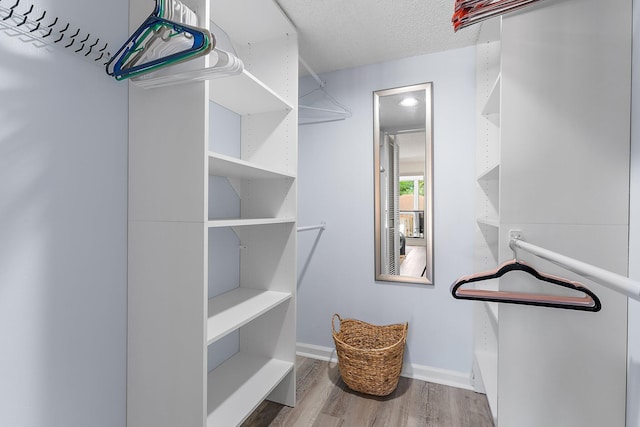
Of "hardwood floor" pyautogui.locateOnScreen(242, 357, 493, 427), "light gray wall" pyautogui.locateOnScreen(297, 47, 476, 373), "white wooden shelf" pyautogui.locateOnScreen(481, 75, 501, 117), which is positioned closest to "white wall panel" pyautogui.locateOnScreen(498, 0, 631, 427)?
"white wooden shelf" pyautogui.locateOnScreen(481, 75, 501, 117)

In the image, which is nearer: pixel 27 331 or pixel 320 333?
pixel 27 331

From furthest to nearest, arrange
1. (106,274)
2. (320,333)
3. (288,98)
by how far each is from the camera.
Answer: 1. (320,333)
2. (288,98)
3. (106,274)

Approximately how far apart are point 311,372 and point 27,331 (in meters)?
1.72

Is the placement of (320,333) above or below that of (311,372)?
above

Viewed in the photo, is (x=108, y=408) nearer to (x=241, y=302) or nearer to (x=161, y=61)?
(x=241, y=302)

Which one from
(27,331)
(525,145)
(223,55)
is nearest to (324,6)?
(223,55)

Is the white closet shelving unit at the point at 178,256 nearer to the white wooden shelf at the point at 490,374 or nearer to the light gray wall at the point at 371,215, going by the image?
the light gray wall at the point at 371,215

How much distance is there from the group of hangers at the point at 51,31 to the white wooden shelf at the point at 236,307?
109cm

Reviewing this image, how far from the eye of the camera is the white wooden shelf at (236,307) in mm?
1235

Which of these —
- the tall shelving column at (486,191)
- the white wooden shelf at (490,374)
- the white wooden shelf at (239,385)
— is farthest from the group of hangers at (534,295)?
the white wooden shelf at (239,385)

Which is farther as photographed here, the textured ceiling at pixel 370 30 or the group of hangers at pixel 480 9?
the textured ceiling at pixel 370 30

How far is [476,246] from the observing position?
2.02 metres

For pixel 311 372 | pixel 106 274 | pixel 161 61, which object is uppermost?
pixel 161 61

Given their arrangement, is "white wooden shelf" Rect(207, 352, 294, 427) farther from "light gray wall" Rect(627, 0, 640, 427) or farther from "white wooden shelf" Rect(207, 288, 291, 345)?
"light gray wall" Rect(627, 0, 640, 427)
